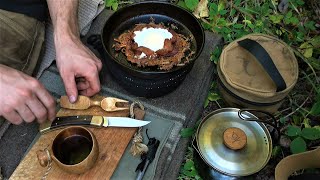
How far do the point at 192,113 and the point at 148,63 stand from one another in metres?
0.39

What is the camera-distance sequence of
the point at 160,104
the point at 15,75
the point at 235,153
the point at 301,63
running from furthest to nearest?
the point at 301,63
the point at 160,104
the point at 235,153
the point at 15,75

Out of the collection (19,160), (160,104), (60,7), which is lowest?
(19,160)

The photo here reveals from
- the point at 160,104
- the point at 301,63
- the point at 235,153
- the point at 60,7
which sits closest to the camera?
the point at 235,153

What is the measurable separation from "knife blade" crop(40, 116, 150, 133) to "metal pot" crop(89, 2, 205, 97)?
21 centimetres

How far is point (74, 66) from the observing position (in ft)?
5.48

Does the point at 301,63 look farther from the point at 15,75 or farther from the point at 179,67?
the point at 15,75

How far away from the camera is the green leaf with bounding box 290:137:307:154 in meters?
1.90

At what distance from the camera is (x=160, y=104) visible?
1997mm

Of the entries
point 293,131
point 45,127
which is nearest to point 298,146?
point 293,131

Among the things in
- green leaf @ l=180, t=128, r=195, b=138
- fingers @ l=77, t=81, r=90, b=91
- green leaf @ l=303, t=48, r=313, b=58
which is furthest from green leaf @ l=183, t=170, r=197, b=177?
green leaf @ l=303, t=48, r=313, b=58

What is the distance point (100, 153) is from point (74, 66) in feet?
1.33

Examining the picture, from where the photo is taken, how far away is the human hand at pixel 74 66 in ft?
5.48

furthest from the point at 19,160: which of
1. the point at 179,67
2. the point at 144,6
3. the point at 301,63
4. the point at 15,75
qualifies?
the point at 301,63

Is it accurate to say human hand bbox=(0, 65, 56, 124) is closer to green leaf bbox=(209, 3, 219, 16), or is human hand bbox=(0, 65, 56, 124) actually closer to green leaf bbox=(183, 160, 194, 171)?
green leaf bbox=(183, 160, 194, 171)
